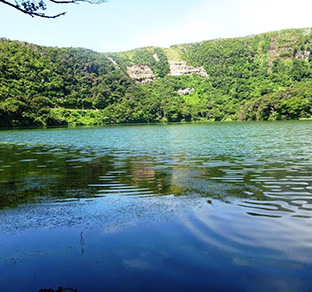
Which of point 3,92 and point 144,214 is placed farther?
point 3,92

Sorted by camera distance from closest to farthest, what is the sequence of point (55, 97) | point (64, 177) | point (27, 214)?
point (27, 214), point (64, 177), point (55, 97)

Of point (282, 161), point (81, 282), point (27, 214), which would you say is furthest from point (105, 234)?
point (282, 161)

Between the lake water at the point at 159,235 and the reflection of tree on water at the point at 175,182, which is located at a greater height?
the lake water at the point at 159,235

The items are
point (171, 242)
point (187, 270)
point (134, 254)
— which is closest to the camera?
point (187, 270)

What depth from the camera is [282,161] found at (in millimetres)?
20891

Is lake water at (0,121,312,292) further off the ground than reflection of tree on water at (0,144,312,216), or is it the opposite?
lake water at (0,121,312,292)

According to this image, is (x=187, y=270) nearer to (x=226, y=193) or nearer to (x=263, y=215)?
(x=263, y=215)

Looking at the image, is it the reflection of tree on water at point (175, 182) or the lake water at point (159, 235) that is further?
the reflection of tree on water at point (175, 182)

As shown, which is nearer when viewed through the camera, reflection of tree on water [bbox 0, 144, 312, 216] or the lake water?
the lake water

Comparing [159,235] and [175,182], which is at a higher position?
[159,235]

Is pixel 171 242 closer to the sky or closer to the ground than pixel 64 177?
closer to the sky

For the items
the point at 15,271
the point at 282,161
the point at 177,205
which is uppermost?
the point at 15,271

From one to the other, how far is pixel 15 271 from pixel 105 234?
236 centimetres

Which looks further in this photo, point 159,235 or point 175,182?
point 175,182
